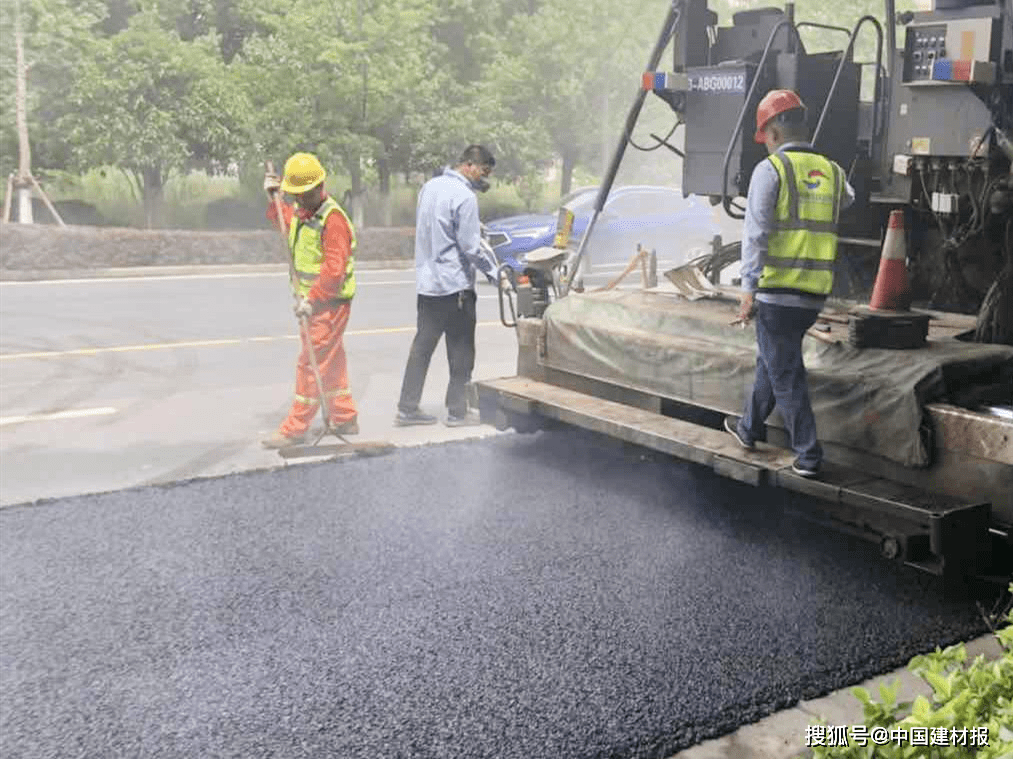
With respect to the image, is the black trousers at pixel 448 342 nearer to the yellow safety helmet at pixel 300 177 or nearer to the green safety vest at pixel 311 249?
the green safety vest at pixel 311 249

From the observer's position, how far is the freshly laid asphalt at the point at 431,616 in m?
3.16

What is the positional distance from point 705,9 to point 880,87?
93 centimetres

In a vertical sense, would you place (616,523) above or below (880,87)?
below

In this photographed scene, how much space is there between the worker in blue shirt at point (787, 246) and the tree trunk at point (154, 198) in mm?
15064

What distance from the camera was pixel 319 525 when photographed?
496 centimetres

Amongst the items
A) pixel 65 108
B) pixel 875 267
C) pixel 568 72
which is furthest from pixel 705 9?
pixel 65 108

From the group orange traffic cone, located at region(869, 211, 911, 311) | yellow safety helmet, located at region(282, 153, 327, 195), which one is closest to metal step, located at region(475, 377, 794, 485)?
orange traffic cone, located at region(869, 211, 911, 311)

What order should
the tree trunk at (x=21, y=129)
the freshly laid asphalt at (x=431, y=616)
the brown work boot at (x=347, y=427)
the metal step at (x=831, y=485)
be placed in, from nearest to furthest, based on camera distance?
1. the freshly laid asphalt at (x=431, y=616)
2. the metal step at (x=831, y=485)
3. the brown work boot at (x=347, y=427)
4. the tree trunk at (x=21, y=129)

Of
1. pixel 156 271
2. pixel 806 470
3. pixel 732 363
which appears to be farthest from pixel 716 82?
pixel 156 271

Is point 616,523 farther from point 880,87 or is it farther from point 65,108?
point 65,108

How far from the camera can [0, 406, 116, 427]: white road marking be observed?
7.14 m

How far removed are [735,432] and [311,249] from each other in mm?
2925

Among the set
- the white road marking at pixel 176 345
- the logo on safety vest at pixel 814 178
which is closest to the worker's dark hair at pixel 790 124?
the logo on safety vest at pixel 814 178

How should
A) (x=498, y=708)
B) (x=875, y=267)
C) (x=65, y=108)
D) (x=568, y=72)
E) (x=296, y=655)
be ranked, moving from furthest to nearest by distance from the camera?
(x=65, y=108)
(x=568, y=72)
(x=875, y=267)
(x=296, y=655)
(x=498, y=708)
